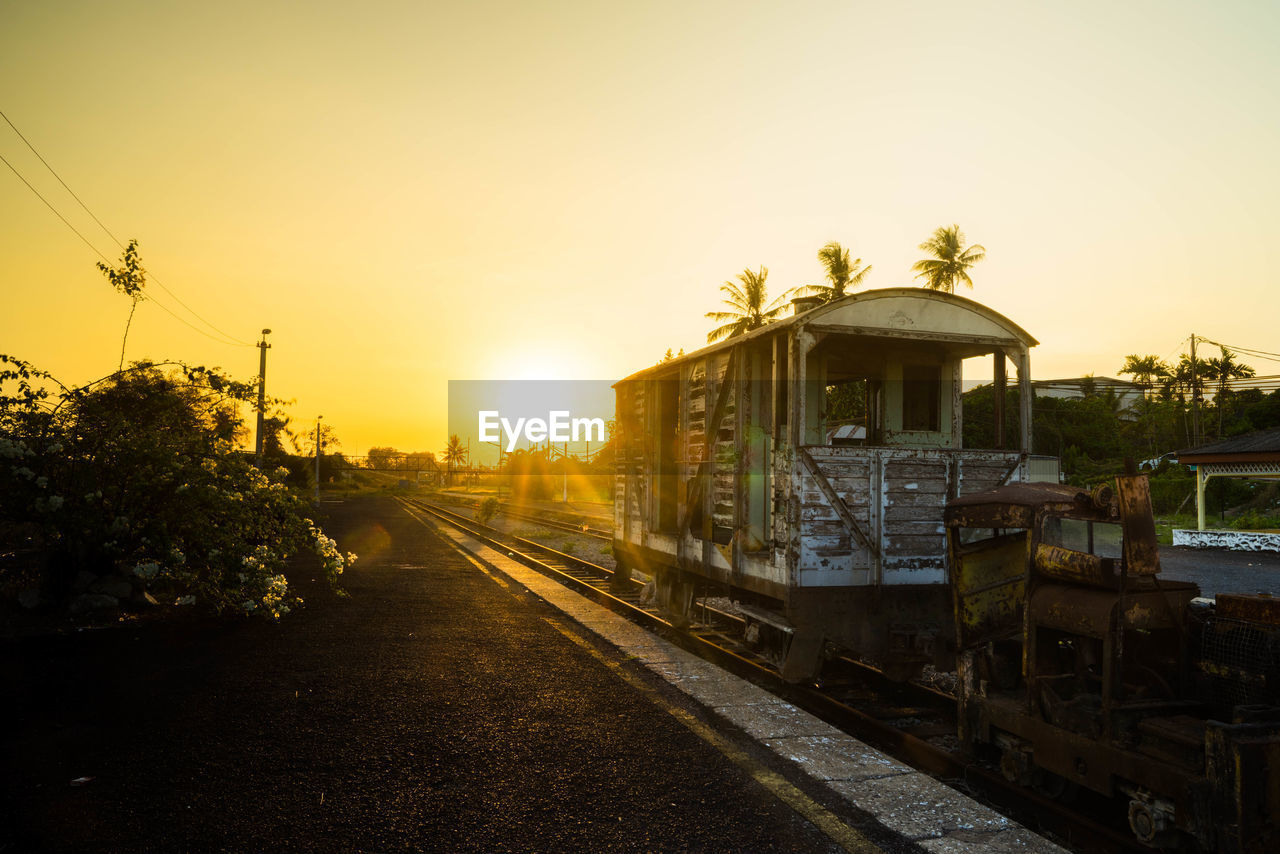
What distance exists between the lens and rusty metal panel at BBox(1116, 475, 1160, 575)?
411cm

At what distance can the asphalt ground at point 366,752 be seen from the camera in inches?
158

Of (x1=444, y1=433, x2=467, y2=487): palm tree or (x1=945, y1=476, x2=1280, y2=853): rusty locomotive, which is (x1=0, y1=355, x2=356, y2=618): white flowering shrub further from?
(x1=444, y1=433, x2=467, y2=487): palm tree

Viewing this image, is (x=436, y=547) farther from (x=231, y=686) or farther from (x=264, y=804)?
(x=264, y=804)

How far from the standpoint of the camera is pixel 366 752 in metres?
5.20

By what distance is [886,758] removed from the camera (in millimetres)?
5254

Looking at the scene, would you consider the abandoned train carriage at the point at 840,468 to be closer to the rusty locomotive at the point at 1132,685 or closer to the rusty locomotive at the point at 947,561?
the rusty locomotive at the point at 947,561

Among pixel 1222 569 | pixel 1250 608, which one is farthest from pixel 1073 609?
pixel 1222 569

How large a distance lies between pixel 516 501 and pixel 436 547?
39.1m

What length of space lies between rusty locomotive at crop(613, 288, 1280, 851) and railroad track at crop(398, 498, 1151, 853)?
0.68 feet

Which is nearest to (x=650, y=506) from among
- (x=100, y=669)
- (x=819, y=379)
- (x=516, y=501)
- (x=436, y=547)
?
(x=819, y=379)

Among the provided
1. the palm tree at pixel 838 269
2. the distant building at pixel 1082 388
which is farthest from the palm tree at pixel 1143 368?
the palm tree at pixel 838 269

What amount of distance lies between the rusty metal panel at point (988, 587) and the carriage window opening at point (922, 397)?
3171 mm

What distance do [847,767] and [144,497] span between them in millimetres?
8864

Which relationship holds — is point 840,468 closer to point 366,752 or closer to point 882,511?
point 882,511
